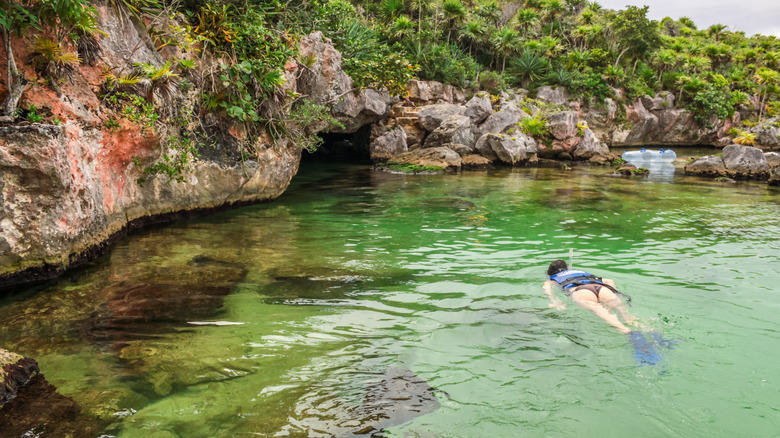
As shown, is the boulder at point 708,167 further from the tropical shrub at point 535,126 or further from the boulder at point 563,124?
the tropical shrub at point 535,126

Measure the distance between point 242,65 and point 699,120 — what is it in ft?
129

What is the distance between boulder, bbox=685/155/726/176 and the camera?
22.6 m

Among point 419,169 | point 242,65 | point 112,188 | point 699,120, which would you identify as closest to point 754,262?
Result: point 242,65

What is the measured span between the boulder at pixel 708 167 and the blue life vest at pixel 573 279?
68.4 ft

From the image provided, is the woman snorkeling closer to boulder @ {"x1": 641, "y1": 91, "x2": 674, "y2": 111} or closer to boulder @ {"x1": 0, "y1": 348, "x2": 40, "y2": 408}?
boulder @ {"x1": 0, "y1": 348, "x2": 40, "y2": 408}

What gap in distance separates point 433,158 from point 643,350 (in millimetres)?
19503

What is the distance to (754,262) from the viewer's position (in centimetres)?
809

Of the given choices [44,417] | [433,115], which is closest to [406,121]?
[433,115]

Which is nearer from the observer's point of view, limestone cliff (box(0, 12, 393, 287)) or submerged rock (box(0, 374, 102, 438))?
submerged rock (box(0, 374, 102, 438))

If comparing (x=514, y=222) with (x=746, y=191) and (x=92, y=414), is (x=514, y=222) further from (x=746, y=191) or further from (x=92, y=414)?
(x=746, y=191)

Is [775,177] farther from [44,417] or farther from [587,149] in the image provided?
[44,417]

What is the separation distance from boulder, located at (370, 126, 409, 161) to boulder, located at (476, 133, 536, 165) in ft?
14.0

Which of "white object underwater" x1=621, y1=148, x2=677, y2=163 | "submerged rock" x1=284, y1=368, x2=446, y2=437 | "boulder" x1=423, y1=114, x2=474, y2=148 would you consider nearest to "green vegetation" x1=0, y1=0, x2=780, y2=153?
"boulder" x1=423, y1=114, x2=474, y2=148

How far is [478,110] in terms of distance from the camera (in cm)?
2725
